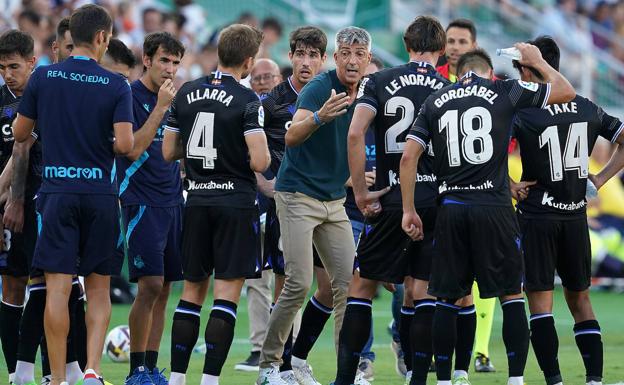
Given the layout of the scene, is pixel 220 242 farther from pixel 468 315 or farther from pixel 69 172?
pixel 468 315

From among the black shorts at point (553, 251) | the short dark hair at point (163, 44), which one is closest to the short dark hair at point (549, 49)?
Result: the black shorts at point (553, 251)

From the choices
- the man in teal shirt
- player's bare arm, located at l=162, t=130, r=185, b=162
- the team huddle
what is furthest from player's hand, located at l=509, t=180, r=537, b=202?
player's bare arm, located at l=162, t=130, r=185, b=162

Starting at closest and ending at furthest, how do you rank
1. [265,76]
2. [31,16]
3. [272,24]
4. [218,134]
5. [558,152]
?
[218,134]
[558,152]
[265,76]
[31,16]
[272,24]

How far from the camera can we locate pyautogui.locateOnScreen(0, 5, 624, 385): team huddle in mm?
7965

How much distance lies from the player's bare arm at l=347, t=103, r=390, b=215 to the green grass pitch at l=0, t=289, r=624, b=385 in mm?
1928

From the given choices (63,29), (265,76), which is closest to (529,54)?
(265,76)

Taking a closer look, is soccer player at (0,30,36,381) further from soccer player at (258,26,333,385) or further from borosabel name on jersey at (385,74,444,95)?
borosabel name on jersey at (385,74,444,95)

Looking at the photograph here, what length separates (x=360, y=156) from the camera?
27.3 ft

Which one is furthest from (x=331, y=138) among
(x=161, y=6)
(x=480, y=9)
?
(x=480, y=9)

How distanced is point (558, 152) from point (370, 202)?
4.58 ft

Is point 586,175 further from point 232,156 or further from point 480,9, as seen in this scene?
point 480,9

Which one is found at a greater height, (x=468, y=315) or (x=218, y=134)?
(x=218, y=134)

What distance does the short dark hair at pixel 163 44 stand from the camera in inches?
350

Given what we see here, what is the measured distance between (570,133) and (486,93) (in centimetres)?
95
